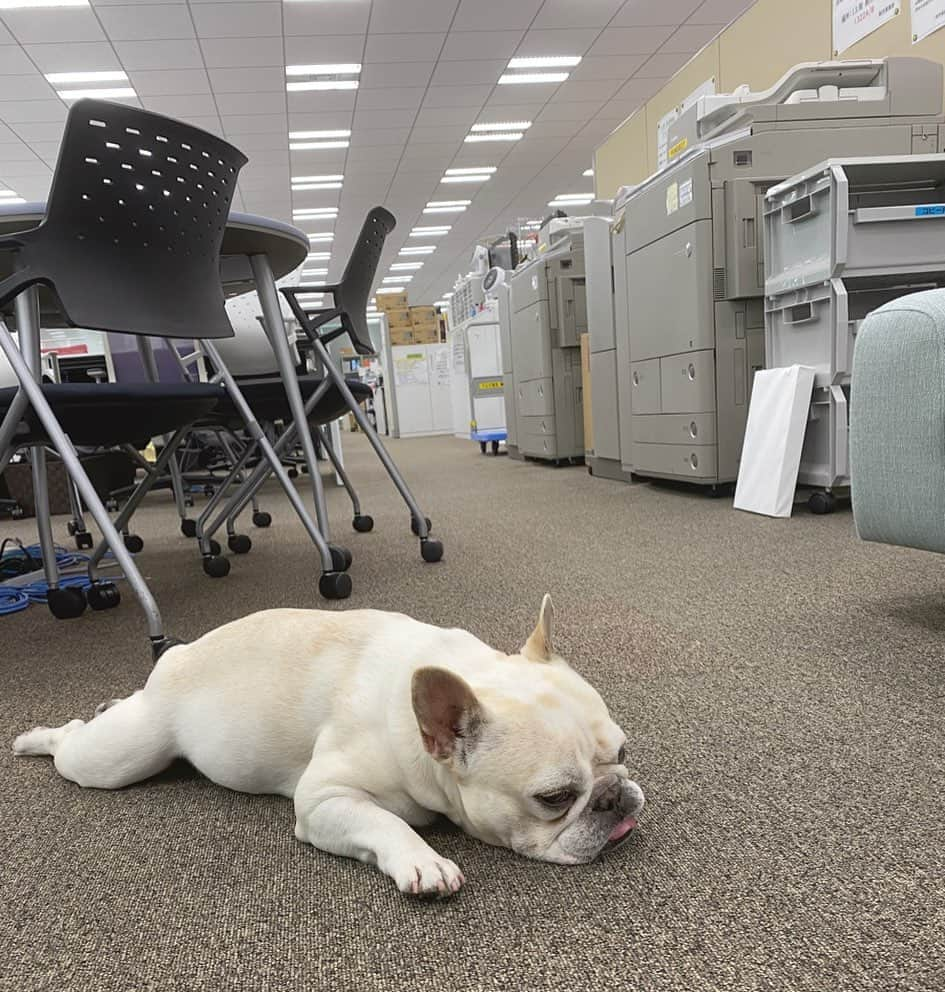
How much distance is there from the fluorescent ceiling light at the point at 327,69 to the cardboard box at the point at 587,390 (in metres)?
3.68

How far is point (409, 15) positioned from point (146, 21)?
188cm

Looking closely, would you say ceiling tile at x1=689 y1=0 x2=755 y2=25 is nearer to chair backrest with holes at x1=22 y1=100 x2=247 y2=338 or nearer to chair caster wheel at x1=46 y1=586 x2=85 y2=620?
chair backrest with holes at x1=22 y1=100 x2=247 y2=338


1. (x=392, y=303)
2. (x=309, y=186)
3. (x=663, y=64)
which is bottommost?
(x=392, y=303)

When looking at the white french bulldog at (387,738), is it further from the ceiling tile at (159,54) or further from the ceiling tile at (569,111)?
the ceiling tile at (569,111)

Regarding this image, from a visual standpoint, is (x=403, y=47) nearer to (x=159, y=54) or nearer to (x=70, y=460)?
(x=159, y=54)

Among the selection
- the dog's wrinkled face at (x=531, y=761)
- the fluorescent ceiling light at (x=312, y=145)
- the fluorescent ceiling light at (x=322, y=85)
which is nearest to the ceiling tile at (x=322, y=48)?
the fluorescent ceiling light at (x=322, y=85)

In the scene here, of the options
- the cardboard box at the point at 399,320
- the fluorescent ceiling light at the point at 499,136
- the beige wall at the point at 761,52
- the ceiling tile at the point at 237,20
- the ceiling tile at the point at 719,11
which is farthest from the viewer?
the cardboard box at the point at 399,320

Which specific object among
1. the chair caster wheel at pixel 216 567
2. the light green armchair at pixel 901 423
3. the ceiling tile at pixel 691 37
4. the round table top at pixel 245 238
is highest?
the ceiling tile at pixel 691 37

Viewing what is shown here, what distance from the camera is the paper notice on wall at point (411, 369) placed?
1141 cm

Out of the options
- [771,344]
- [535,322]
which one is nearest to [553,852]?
[771,344]

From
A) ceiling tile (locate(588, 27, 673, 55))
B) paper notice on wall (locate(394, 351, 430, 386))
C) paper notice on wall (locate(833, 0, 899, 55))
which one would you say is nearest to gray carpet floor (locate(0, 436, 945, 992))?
paper notice on wall (locate(833, 0, 899, 55))

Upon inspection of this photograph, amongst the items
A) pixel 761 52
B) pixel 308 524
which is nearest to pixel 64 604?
pixel 308 524

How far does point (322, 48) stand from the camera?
234 inches

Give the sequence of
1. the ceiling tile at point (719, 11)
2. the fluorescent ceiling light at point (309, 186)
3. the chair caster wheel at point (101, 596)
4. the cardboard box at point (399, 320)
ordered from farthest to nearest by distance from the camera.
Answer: the cardboard box at point (399, 320) < the fluorescent ceiling light at point (309, 186) < the ceiling tile at point (719, 11) < the chair caster wheel at point (101, 596)
